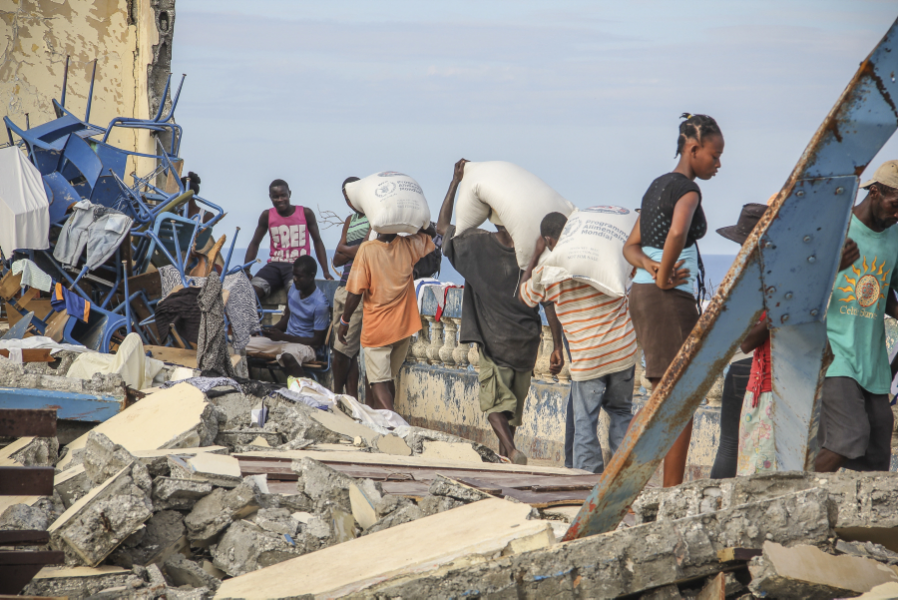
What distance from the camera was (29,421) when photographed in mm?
2600

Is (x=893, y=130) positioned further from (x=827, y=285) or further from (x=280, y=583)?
(x=280, y=583)

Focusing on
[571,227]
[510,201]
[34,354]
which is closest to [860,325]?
[571,227]

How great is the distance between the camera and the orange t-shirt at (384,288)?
21.7 feet

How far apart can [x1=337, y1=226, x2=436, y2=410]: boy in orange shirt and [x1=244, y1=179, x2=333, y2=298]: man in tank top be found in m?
2.24

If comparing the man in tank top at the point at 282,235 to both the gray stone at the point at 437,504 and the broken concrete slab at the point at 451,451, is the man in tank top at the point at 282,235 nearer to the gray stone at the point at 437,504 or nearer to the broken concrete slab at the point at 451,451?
the broken concrete slab at the point at 451,451

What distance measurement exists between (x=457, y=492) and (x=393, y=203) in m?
3.71

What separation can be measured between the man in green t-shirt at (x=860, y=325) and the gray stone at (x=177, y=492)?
8.59ft

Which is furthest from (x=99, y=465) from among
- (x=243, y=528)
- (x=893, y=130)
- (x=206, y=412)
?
(x=893, y=130)

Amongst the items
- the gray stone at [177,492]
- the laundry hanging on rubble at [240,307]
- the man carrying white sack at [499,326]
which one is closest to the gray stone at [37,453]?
the gray stone at [177,492]

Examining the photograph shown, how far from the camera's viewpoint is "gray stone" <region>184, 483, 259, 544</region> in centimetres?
307

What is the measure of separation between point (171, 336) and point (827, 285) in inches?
291

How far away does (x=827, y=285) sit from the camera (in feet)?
6.57

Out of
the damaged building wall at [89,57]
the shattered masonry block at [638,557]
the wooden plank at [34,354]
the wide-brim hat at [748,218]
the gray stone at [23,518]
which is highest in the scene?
the damaged building wall at [89,57]

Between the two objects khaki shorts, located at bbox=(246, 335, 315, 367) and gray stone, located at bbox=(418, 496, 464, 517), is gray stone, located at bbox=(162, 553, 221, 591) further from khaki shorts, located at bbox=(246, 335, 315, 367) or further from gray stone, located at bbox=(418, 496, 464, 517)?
khaki shorts, located at bbox=(246, 335, 315, 367)
